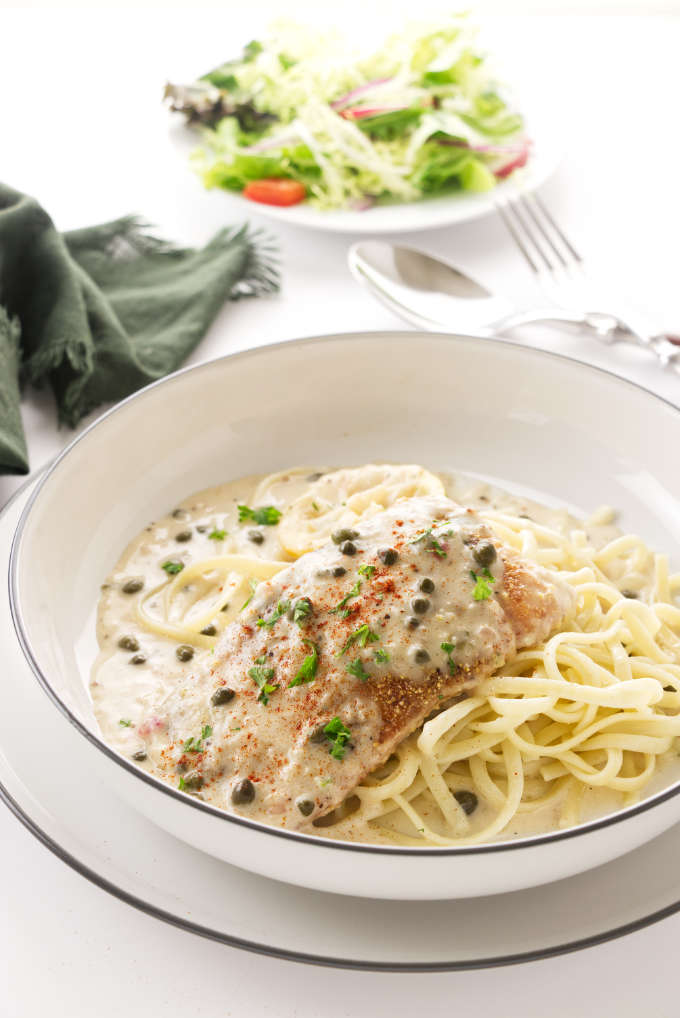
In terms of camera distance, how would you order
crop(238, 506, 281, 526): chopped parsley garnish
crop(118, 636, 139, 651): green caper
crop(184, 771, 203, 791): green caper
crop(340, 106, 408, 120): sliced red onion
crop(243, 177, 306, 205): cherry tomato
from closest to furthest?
1. crop(184, 771, 203, 791): green caper
2. crop(118, 636, 139, 651): green caper
3. crop(238, 506, 281, 526): chopped parsley garnish
4. crop(243, 177, 306, 205): cherry tomato
5. crop(340, 106, 408, 120): sliced red onion

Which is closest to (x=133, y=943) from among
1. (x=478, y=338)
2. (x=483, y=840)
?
(x=483, y=840)

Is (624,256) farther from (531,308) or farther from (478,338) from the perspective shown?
(478,338)

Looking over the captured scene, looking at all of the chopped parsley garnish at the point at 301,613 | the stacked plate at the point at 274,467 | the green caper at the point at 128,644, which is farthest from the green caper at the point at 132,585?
the chopped parsley garnish at the point at 301,613

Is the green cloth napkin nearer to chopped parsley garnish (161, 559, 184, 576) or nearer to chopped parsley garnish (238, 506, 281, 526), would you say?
chopped parsley garnish (161, 559, 184, 576)

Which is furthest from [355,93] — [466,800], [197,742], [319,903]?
[319,903]

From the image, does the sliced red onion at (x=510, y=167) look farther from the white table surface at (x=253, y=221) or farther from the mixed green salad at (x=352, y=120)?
the white table surface at (x=253, y=221)

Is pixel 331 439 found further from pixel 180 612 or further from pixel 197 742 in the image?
pixel 197 742

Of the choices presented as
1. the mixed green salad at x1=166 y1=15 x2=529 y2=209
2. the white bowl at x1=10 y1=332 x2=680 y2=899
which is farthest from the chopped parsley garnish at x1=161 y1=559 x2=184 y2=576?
the mixed green salad at x1=166 y1=15 x2=529 y2=209
